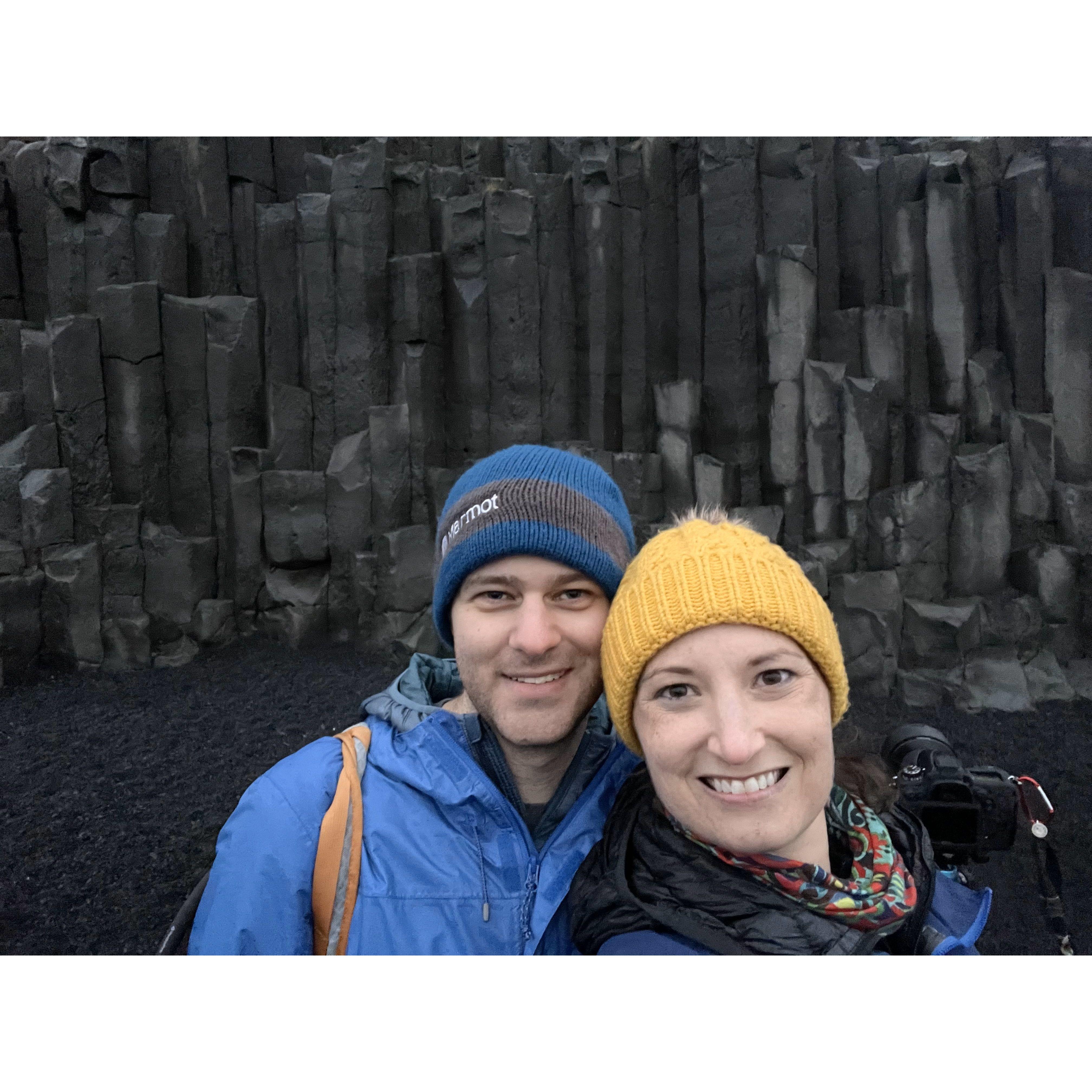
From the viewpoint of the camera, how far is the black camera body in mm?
1807

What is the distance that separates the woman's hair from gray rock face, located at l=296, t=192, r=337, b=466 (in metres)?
4.25

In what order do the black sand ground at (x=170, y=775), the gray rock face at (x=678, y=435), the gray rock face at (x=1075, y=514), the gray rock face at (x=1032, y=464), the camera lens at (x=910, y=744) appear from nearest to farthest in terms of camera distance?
the camera lens at (x=910, y=744)
the black sand ground at (x=170, y=775)
the gray rock face at (x=1075, y=514)
the gray rock face at (x=1032, y=464)
the gray rock face at (x=678, y=435)

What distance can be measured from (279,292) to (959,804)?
4779 millimetres

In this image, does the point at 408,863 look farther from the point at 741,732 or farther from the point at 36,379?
the point at 36,379

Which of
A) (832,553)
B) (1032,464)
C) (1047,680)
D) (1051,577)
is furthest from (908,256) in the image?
(1047,680)

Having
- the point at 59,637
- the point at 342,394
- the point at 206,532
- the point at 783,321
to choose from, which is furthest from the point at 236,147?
the point at 783,321

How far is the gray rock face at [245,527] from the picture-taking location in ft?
15.5

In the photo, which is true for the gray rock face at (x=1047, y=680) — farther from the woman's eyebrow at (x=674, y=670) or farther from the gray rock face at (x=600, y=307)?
the woman's eyebrow at (x=674, y=670)

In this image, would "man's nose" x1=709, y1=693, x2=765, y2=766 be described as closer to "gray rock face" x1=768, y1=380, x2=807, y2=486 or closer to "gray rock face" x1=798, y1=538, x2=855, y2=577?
"gray rock face" x1=768, y1=380, x2=807, y2=486

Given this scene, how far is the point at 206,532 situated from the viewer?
4578 mm

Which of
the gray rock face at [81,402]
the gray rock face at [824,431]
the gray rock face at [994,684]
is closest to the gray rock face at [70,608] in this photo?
the gray rock face at [81,402]

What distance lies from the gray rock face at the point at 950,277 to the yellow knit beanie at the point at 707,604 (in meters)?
3.80

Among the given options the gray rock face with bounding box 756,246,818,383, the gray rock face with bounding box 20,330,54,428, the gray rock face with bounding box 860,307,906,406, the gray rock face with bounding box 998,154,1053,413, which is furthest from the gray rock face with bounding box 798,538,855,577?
the gray rock face with bounding box 20,330,54,428

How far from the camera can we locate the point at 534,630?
132 cm
